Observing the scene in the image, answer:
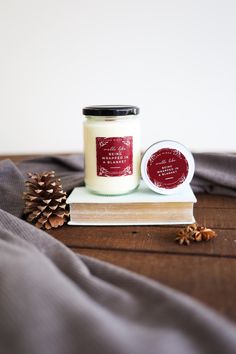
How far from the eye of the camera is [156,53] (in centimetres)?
87

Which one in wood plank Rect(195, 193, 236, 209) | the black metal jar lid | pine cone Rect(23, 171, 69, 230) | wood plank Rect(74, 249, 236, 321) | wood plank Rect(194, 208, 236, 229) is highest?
the black metal jar lid

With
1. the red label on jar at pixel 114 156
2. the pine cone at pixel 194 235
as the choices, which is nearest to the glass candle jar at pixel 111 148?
the red label on jar at pixel 114 156

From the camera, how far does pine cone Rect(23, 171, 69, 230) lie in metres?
0.50

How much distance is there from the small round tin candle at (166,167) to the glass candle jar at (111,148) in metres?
0.02

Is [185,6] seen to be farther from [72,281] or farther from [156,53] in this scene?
[72,281]

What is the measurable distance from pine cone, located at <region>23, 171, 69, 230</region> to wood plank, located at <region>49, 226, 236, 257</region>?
0.7 inches

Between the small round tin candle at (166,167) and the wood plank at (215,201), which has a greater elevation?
the small round tin candle at (166,167)

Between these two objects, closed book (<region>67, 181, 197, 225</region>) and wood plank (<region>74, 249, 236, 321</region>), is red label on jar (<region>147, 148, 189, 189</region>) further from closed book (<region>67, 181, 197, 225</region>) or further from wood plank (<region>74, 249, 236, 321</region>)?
wood plank (<region>74, 249, 236, 321</region>)

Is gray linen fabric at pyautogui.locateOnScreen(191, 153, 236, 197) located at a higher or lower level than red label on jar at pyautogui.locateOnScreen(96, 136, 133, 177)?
lower

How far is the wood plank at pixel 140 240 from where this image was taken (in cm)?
42

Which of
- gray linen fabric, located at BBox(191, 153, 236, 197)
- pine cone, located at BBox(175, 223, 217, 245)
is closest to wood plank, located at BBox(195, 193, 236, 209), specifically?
gray linen fabric, located at BBox(191, 153, 236, 197)

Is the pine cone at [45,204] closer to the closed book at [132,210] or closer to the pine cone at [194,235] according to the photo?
the closed book at [132,210]

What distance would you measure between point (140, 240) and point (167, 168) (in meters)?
0.13

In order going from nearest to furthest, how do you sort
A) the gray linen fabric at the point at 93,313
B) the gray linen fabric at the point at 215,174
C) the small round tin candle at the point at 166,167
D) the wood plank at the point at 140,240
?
the gray linen fabric at the point at 93,313
the wood plank at the point at 140,240
the small round tin candle at the point at 166,167
the gray linen fabric at the point at 215,174
